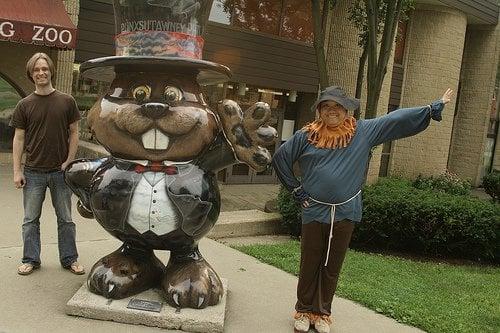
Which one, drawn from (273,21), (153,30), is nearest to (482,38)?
(273,21)

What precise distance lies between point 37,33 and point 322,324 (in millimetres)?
6761

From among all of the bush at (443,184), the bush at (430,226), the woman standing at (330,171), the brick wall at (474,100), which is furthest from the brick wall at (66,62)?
the brick wall at (474,100)

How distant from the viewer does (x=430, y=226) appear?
7.28m

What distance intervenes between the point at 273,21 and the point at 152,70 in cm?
996

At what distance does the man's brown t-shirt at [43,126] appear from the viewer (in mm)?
3957

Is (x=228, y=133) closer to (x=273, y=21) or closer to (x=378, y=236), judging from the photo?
(x=378, y=236)

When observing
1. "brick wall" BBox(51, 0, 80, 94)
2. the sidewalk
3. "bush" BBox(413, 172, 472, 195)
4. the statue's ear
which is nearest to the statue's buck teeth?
the statue's ear

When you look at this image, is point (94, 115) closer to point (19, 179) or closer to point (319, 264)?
point (19, 179)

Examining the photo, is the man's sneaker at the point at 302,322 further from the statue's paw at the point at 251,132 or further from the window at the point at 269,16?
the window at the point at 269,16

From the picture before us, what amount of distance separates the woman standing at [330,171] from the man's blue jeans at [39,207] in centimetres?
167

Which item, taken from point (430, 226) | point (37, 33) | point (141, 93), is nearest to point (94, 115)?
point (141, 93)

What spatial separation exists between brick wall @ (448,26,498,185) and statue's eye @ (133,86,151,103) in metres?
17.4

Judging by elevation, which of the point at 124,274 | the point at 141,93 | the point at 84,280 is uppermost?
the point at 141,93

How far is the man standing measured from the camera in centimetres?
396
